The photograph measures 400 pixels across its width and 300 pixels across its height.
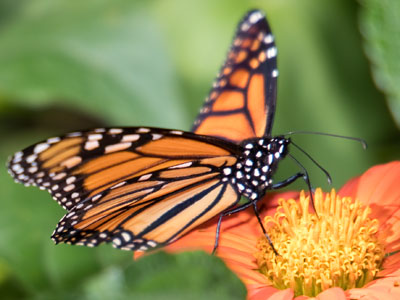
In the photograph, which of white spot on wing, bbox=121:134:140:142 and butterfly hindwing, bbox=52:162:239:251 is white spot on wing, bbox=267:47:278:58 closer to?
butterfly hindwing, bbox=52:162:239:251

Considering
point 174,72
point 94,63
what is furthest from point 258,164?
point 94,63

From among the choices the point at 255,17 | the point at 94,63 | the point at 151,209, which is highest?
the point at 94,63

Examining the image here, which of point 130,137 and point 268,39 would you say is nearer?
point 130,137

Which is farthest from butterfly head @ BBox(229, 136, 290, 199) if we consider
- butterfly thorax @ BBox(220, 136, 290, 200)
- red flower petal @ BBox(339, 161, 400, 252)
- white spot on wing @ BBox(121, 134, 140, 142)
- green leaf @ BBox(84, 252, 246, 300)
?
green leaf @ BBox(84, 252, 246, 300)

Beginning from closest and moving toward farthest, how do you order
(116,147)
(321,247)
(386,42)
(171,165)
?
(386,42)
(321,247)
(116,147)
(171,165)

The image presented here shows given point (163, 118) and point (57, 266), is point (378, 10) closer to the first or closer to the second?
point (57, 266)

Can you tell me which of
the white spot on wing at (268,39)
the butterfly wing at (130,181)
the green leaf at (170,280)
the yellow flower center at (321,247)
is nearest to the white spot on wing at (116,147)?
the butterfly wing at (130,181)

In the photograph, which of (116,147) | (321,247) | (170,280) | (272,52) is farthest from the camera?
(272,52)

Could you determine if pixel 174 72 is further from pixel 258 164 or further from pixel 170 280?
pixel 170 280
